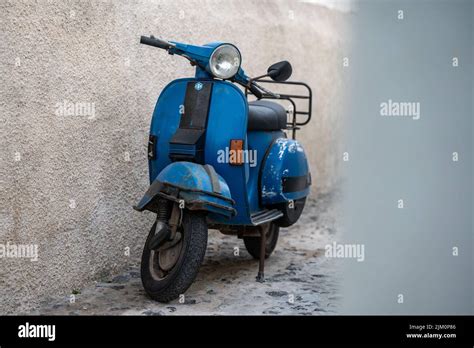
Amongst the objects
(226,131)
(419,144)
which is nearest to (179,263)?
(226,131)

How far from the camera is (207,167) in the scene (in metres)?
3.10

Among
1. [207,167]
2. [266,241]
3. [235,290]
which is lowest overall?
[235,290]

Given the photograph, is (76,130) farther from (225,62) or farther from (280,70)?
(280,70)

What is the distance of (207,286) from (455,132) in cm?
264

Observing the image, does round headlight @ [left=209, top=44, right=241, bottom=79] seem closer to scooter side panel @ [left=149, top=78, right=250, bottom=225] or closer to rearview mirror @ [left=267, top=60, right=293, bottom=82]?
scooter side panel @ [left=149, top=78, right=250, bottom=225]

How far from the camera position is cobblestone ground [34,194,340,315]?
296 cm

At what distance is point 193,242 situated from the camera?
292 cm

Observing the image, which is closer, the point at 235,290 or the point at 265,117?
the point at 235,290

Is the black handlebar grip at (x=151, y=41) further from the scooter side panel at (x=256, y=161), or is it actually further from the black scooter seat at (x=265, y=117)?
the scooter side panel at (x=256, y=161)

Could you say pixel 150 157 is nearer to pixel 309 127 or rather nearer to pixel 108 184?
pixel 108 184

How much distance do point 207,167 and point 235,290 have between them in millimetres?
811

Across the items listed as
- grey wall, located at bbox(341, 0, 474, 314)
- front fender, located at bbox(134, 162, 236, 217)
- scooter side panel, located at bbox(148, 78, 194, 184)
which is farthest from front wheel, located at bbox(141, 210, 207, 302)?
grey wall, located at bbox(341, 0, 474, 314)

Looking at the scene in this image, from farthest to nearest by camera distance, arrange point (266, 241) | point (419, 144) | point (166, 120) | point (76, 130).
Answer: point (266, 241), point (166, 120), point (76, 130), point (419, 144)

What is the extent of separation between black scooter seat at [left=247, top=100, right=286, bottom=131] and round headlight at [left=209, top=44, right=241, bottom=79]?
15.2 inches
